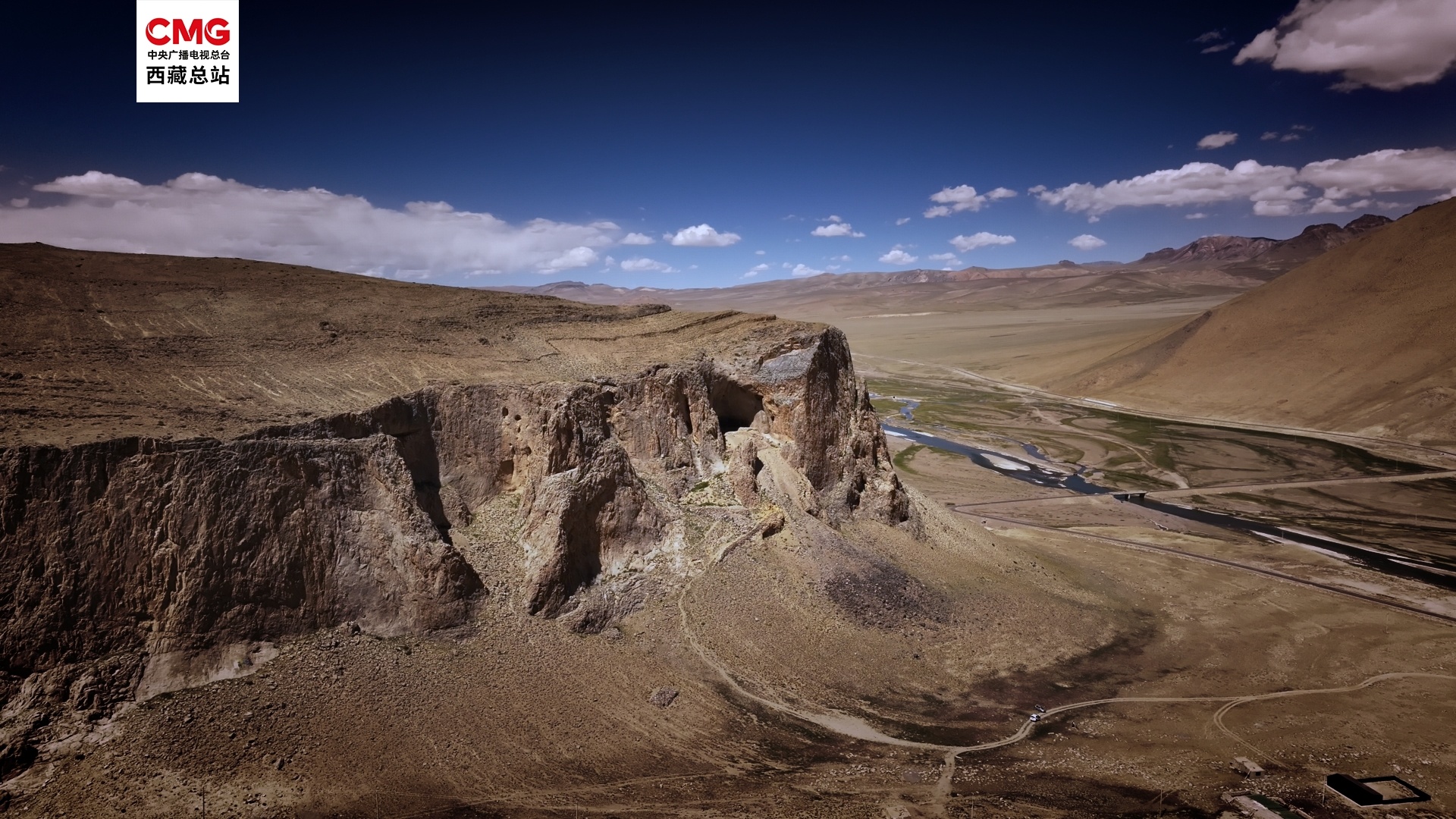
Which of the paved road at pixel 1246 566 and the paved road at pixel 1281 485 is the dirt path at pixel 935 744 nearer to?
the paved road at pixel 1246 566

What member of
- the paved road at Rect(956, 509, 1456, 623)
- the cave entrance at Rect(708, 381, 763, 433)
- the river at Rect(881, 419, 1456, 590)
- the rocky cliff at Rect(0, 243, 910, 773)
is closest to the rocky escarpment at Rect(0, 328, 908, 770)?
the rocky cliff at Rect(0, 243, 910, 773)

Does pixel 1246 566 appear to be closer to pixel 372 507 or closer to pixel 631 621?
pixel 631 621

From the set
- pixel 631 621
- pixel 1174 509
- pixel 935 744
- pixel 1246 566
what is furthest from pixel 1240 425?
pixel 631 621

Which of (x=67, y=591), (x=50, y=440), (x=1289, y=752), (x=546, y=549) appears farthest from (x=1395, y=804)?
(x=50, y=440)

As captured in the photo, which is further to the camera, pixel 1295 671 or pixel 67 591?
pixel 1295 671

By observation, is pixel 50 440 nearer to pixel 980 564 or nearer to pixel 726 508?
pixel 726 508
